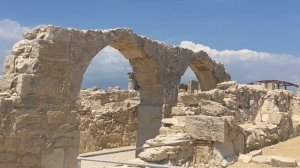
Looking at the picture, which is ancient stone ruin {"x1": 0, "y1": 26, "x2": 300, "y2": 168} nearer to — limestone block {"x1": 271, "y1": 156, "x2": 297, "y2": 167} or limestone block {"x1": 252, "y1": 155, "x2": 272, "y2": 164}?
limestone block {"x1": 252, "y1": 155, "x2": 272, "y2": 164}

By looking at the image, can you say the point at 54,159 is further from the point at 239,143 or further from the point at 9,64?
the point at 239,143

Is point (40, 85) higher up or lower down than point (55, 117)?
higher up

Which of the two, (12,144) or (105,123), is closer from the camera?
(12,144)

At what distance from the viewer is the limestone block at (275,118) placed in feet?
35.8

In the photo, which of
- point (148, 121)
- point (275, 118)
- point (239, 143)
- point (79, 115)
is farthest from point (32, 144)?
point (275, 118)

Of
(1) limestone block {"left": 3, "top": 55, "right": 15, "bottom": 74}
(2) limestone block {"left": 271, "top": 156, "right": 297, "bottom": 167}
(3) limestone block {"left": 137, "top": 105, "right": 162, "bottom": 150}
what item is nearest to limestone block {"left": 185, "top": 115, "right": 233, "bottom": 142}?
(2) limestone block {"left": 271, "top": 156, "right": 297, "bottom": 167}

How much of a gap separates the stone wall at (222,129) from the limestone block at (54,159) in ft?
5.99

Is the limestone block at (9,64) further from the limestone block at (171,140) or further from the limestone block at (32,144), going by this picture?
the limestone block at (171,140)

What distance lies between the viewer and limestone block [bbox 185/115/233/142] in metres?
7.34

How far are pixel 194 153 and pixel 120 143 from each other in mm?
7029

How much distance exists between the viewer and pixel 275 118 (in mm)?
11023

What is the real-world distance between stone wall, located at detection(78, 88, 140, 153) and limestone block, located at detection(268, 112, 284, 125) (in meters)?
5.46

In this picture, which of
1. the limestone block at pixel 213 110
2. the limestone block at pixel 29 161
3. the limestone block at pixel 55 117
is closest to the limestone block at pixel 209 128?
the limestone block at pixel 213 110

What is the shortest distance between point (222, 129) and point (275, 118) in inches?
172
